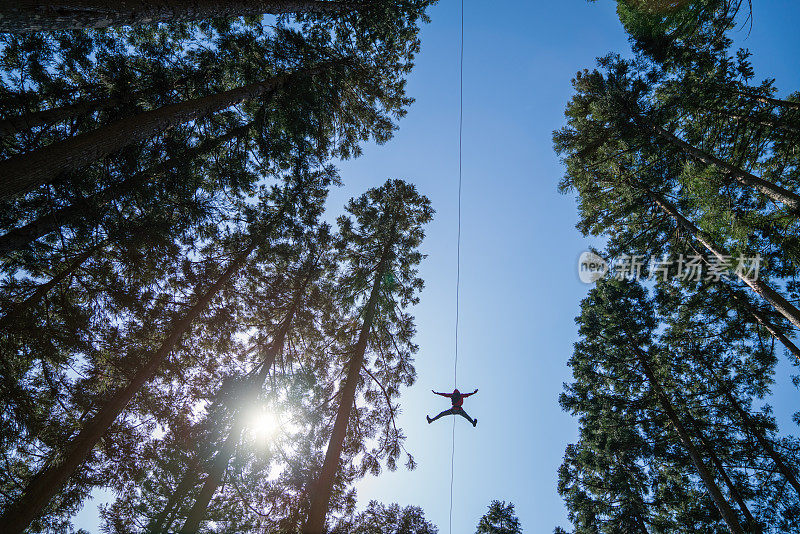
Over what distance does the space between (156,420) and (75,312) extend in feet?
11.6

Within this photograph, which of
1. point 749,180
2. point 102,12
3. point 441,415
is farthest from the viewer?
point 441,415

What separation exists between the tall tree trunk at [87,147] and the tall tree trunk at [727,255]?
14.5 m

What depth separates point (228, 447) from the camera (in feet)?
28.6

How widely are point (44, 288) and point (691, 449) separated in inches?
783

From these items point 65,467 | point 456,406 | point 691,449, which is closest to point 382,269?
point 456,406

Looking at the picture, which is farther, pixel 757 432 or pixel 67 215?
pixel 757 432

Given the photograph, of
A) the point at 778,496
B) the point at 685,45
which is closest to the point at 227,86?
the point at 685,45

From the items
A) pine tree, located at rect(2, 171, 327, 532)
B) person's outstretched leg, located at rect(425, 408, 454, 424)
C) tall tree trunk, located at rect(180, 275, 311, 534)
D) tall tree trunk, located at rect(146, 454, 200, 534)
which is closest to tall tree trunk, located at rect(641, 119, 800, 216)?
person's outstretched leg, located at rect(425, 408, 454, 424)

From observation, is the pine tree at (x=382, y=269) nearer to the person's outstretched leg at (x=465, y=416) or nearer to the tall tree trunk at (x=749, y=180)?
the person's outstretched leg at (x=465, y=416)

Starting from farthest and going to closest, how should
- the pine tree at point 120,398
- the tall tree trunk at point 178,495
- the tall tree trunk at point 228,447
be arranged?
the tall tree trunk at point 178,495
the tall tree trunk at point 228,447
the pine tree at point 120,398

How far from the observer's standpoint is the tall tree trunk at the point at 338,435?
662 cm

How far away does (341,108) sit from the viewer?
491 inches
